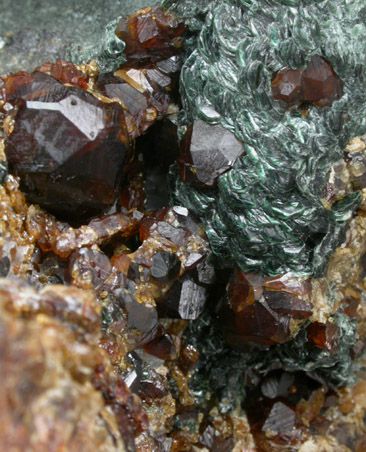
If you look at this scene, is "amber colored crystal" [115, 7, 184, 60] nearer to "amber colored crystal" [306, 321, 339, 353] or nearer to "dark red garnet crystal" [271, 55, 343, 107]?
"dark red garnet crystal" [271, 55, 343, 107]

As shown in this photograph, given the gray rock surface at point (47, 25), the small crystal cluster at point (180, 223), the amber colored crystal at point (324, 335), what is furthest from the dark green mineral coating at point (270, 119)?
Result: the gray rock surface at point (47, 25)

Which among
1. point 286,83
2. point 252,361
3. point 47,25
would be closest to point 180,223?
point 286,83

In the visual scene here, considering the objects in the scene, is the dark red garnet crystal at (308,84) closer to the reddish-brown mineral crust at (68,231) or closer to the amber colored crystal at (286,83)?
the amber colored crystal at (286,83)

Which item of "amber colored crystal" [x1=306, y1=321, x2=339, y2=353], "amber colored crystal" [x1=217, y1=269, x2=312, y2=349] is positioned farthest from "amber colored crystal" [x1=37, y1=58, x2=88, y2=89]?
"amber colored crystal" [x1=306, y1=321, x2=339, y2=353]

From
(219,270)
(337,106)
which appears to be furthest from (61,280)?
(337,106)

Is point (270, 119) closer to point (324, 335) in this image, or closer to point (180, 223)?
point (180, 223)

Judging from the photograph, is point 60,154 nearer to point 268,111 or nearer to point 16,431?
point 268,111
